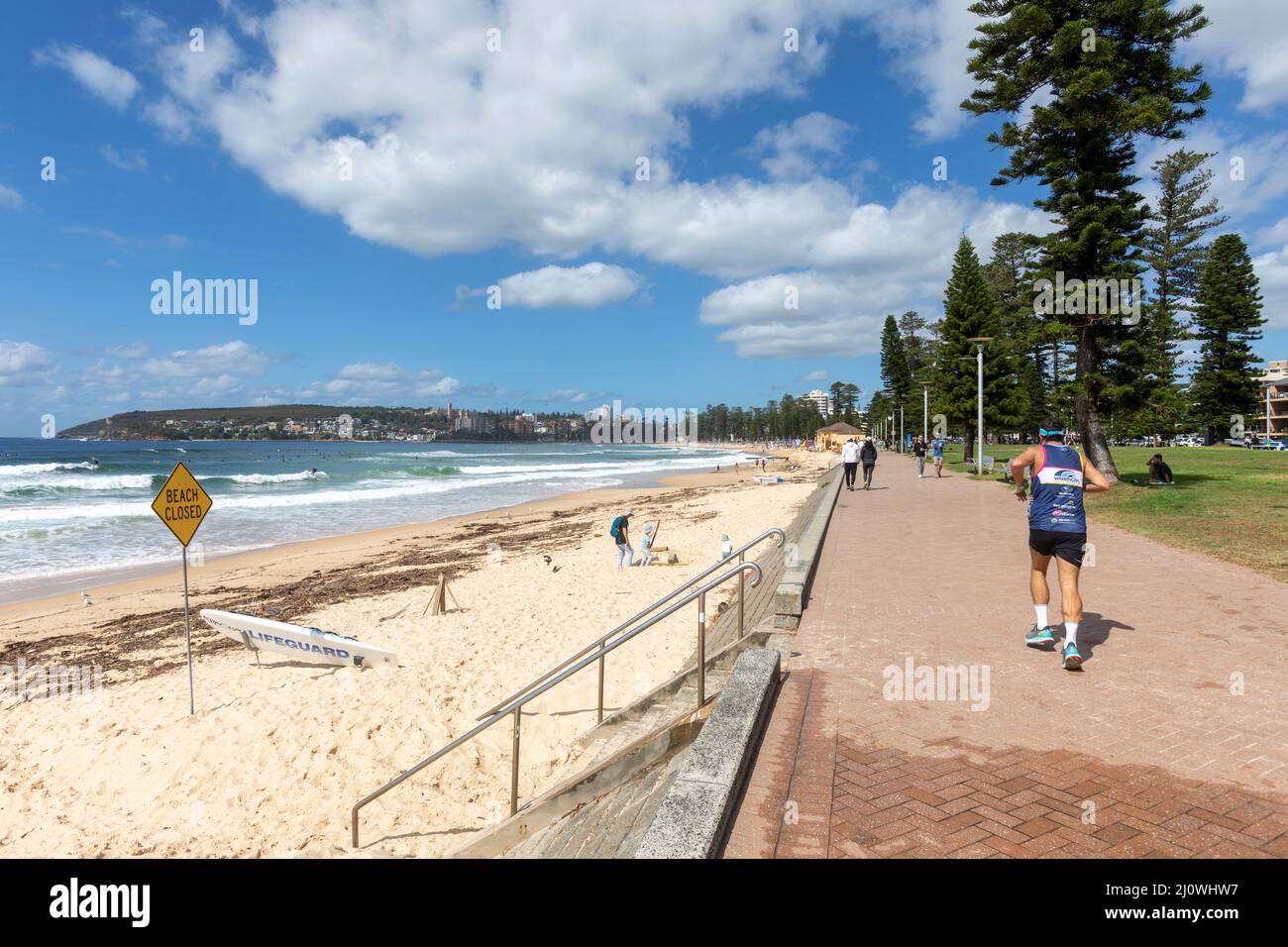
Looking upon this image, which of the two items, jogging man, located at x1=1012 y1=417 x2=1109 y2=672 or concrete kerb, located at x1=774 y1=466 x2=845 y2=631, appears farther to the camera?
concrete kerb, located at x1=774 y1=466 x2=845 y2=631

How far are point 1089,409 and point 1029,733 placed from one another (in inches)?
693

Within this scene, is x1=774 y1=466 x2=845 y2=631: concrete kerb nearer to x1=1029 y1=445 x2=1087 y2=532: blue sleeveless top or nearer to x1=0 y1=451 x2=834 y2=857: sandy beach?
x1=0 y1=451 x2=834 y2=857: sandy beach

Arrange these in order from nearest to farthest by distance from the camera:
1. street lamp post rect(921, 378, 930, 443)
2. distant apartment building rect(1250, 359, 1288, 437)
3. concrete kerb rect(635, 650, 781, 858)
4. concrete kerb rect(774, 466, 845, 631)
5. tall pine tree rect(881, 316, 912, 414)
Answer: concrete kerb rect(635, 650, 781, 858) < concrete kerb rect(774, 466, 845, 631) < street lamp post rect(921, 378, 930, 443) < tall pine tree rect(881, 316, 912, 414) < distant apartment building rect(1250, 359, 1288, 437)

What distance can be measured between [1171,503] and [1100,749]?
1341 centimetres

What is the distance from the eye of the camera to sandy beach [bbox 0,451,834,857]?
209 inches

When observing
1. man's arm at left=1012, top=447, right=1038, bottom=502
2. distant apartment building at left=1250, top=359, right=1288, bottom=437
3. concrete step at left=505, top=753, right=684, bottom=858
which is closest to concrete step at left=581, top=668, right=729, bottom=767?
concrete step at left=505, top=753, right=684, bottom=858

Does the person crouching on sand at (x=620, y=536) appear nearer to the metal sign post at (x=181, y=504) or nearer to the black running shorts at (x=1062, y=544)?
the metal sign post at (x=181, y=504)

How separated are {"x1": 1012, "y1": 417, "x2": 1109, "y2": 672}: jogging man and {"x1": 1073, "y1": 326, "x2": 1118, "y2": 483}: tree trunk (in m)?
15.1

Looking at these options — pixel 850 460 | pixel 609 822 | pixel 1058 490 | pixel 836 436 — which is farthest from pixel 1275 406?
pixel 609 822

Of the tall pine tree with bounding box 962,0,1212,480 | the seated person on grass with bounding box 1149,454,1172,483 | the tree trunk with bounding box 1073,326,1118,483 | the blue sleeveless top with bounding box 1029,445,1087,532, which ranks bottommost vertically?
the seated person on grass with bounding box 1149,454,1172,483

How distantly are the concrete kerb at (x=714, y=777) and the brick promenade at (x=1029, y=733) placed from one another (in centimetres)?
12

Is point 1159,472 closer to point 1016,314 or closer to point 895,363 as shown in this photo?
point 1016,314
